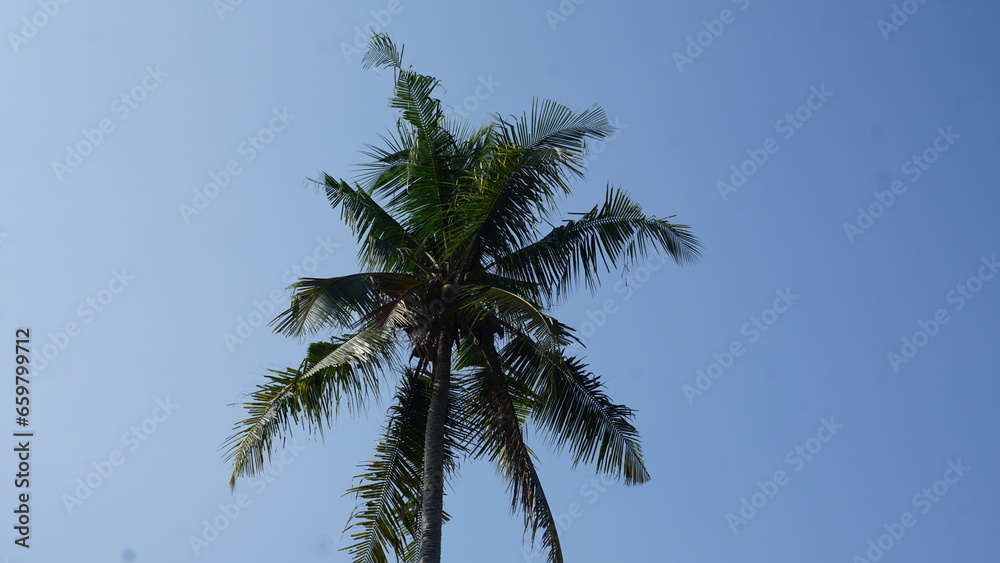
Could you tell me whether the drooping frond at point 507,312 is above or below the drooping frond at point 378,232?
below

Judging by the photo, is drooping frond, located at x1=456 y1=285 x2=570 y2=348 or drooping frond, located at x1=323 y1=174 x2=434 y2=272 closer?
drooping frond, located at x1=456 y1=285 x2=570 y2=348

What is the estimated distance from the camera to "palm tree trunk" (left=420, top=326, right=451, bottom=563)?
48.4 feet

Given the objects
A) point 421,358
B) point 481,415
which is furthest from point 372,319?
point 481,415

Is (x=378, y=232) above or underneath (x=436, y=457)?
above

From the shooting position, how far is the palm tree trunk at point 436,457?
14750mm

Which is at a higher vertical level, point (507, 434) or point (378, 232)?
point (378, 232)

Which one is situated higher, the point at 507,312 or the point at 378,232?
the point at 378,232

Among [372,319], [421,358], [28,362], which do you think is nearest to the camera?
[372,319]

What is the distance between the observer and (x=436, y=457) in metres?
15.5

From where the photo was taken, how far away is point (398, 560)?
651 inches

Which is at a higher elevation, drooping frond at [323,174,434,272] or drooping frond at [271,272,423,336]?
drooping frond at [323,174,434,272]

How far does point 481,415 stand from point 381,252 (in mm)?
3187

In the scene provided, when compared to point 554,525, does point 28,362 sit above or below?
above

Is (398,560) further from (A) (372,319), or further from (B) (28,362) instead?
(B) (28,362)
